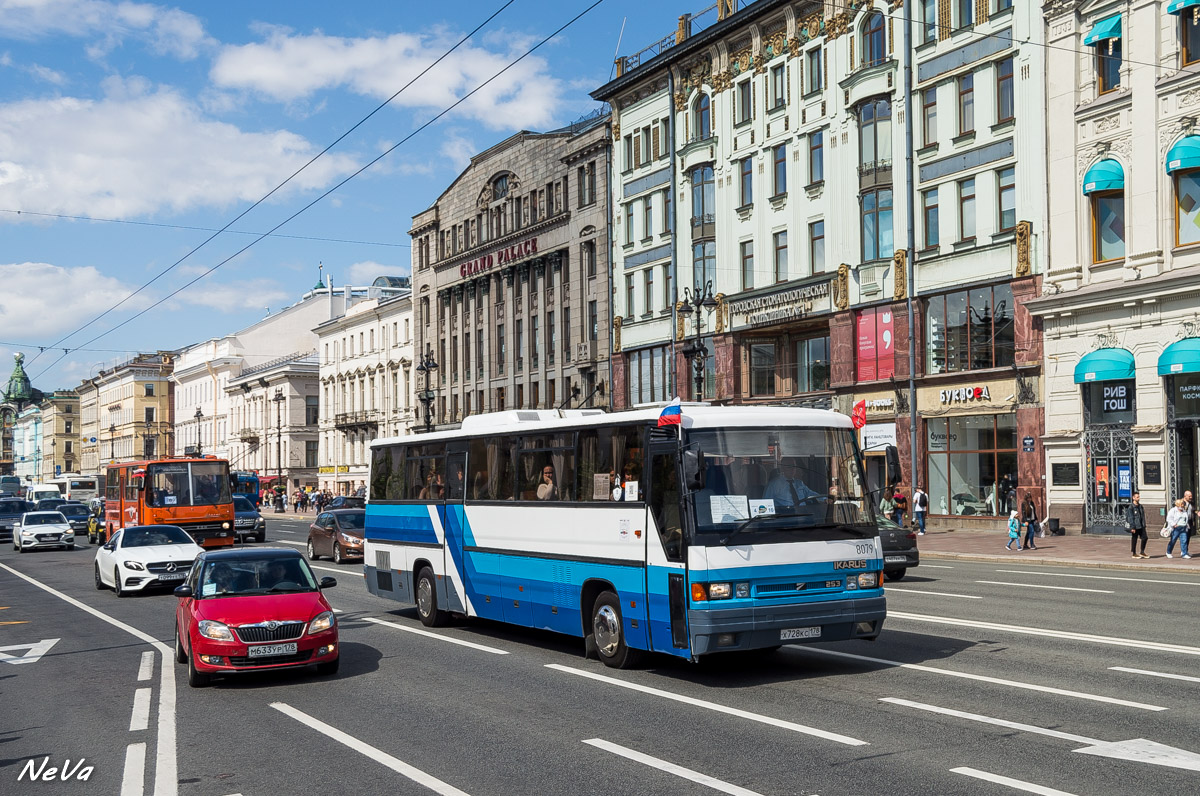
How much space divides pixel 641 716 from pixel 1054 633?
6.72 m

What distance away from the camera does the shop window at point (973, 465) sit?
38.5 meters

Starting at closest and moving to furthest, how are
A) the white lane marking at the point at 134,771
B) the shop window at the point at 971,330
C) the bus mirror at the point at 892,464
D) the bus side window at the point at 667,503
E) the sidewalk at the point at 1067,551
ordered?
the white lane marking at the point at 134,771, the bus side window at the point at 667,503, the bus mirror at the point at 892,464, the sidewalk at the point at 1067,551, the shop window at the point at 971,330

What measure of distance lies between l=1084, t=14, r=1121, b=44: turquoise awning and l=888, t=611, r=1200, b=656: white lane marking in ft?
75.0

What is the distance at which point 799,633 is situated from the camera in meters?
12.2

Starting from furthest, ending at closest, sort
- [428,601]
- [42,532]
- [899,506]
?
[42,532] < [899,506] < [428,601]

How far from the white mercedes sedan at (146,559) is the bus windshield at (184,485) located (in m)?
10.6

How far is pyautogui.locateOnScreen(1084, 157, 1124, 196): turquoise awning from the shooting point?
34.0 meters

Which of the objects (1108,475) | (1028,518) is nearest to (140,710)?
(1028,518)

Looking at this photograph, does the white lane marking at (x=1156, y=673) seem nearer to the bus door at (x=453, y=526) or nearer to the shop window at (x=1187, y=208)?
the bus door at (x=453, y=526)

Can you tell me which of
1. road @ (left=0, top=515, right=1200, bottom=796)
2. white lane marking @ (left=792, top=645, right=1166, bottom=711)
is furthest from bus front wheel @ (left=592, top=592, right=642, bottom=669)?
white lane marking @ (left=792, top=645, right=1166, bottom=711)

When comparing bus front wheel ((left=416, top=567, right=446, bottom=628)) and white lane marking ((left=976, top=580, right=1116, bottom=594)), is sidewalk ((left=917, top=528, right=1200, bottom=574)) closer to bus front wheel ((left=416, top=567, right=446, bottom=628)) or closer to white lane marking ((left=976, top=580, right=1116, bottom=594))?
white lane marking ((left=976, top=580, right=1116, bottom=594))

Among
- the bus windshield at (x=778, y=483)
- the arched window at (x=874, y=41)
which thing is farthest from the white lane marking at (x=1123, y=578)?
the arched window at (x=874, y=41)

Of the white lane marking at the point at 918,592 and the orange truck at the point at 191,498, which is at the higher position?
the orange truck at the point at 191,498

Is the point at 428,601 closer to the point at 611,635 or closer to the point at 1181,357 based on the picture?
the point at 611,635
